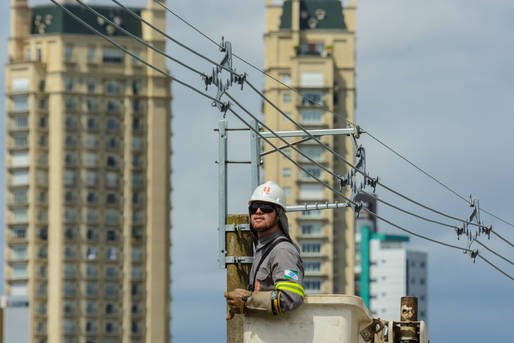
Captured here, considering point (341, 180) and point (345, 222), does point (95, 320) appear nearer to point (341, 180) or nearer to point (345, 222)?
point (345, 222)

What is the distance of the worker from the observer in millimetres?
10828

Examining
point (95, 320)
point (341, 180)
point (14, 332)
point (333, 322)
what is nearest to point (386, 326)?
point (333, 322)

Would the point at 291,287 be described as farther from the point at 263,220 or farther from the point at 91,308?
the point at 91,308

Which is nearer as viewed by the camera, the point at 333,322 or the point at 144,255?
the point at 333,322

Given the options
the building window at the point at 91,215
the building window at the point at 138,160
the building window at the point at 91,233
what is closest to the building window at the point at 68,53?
the building window at the point at 138,160

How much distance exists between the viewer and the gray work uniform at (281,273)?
10.8m

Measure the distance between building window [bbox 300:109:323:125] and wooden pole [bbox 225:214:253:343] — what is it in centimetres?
11957

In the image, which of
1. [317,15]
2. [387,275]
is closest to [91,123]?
[317,15]

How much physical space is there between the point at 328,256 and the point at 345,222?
153 inches

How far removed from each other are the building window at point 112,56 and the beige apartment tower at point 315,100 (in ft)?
43.4

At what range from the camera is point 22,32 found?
132m

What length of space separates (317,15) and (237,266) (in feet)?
403

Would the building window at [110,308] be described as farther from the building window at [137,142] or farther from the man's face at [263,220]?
the man's face at [263,220]

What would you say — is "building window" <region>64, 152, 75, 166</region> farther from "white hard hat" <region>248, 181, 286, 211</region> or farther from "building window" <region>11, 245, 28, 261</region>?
"white hard hat" <region>248, 181, 286, 211</region>
